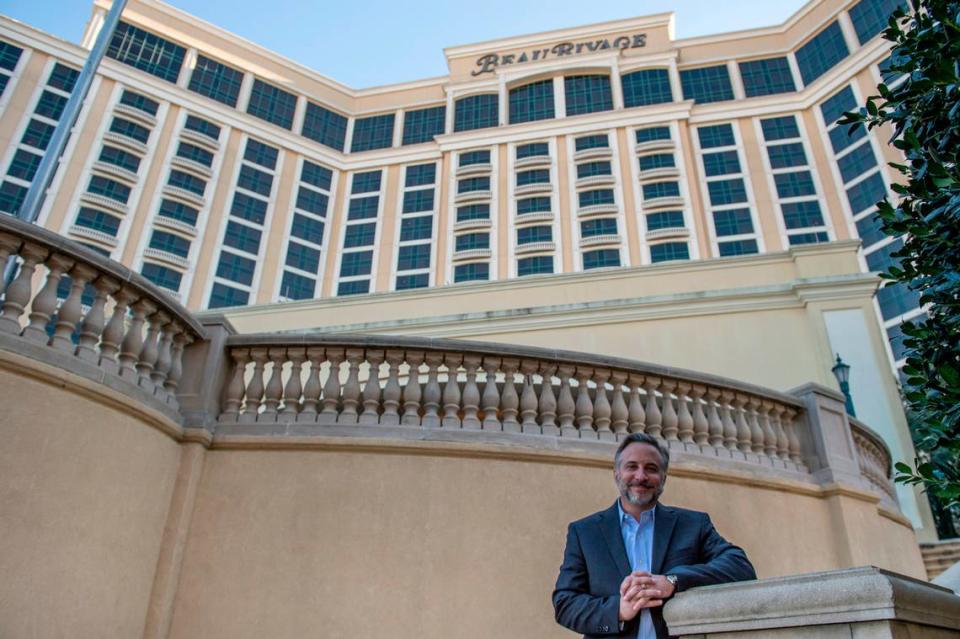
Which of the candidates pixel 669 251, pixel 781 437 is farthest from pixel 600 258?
pixel 781 437

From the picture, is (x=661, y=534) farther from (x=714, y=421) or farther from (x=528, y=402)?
(x=714, y=421)

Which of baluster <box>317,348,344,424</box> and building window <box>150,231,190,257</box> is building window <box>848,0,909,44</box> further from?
baluster <box>317,348,344,424</box>

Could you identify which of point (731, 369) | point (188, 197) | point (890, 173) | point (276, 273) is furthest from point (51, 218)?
point (890, 173)

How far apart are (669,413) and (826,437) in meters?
1.96

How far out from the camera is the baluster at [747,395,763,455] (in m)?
6.90

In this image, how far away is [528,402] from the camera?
6.14 meters

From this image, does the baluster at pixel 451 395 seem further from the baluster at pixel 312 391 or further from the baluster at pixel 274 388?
the baluster at pixel 274 388

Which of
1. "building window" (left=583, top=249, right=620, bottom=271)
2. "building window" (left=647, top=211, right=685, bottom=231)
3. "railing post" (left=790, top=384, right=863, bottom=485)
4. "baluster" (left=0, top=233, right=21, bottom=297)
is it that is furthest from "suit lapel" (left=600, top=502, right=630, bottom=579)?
"building window" (left=647, top=211, right=685, bottom=231)

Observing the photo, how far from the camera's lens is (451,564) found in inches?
208

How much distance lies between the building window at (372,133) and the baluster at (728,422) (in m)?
60.2

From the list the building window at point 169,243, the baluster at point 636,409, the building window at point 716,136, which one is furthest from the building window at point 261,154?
the baluster at point 636,409

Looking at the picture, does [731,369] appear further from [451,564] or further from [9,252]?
[9,252]

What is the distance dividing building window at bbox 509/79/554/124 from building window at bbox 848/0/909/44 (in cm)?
2469

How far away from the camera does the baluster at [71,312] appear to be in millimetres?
4730
